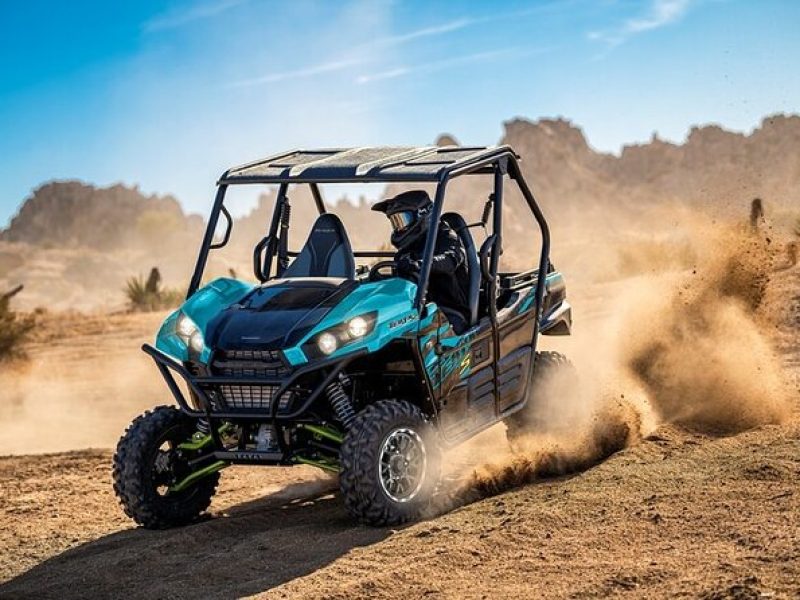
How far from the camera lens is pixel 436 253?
9.16 metres

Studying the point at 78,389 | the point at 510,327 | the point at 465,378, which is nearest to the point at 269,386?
the point at 465,378

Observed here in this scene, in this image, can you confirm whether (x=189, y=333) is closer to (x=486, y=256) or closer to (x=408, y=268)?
(x=408, y=268)

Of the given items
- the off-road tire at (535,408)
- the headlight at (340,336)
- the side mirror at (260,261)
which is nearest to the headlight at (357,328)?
the headlight at (340,336)

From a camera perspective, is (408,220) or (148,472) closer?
(148,472)

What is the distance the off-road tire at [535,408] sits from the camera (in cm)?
1021

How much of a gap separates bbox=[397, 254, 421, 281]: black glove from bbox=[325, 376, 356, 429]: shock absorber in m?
1.09

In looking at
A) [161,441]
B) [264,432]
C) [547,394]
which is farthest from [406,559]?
[547,394]

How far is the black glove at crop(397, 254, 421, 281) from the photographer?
29.1ft

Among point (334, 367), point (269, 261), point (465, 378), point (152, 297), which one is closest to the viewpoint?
point (334, 367)

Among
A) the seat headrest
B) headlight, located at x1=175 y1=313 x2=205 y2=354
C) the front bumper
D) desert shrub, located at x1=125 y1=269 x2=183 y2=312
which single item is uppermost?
desert shrub, located at x1=125 y1=269 x2=183 y2=312

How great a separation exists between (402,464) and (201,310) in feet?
5.54

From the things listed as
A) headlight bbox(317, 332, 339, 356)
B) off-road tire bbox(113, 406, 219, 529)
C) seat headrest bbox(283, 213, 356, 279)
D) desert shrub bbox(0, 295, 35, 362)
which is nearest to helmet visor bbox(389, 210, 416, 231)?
seat headrest bbox(283, 213, 356, 279)

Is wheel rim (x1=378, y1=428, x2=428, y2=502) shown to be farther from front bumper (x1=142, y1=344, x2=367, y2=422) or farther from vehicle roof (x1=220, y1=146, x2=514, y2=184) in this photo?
vehicle roof (x1=220, y1=146, x2=514, y2=184)

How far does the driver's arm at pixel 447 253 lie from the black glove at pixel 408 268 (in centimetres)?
12
